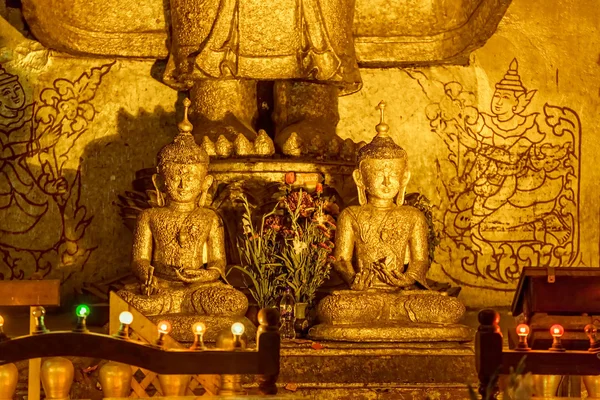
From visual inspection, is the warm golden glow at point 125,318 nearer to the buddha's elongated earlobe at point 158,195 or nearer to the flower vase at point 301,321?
the flower vase at point 301,321

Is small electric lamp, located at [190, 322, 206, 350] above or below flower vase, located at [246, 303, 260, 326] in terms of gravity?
above

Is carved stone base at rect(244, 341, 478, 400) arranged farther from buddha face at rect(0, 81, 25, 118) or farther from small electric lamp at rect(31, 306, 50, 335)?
buddha face at rect(0, 81, 25, 118)

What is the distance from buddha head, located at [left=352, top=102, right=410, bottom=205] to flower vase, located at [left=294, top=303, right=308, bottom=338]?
2.17 ft

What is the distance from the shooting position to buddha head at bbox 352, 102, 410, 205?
328 inches

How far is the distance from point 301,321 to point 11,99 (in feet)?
8.96

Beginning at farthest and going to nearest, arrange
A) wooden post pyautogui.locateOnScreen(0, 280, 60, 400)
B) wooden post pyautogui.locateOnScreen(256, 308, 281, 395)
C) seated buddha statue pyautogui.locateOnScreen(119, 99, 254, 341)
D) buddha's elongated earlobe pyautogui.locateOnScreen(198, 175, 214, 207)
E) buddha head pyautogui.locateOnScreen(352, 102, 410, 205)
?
buddha's elongated earlobe pyautogui.locateOnScreen(198, 175, 214, 207), buddha head pyautogui.locateOnScreen(352, 102, 410, 205), seated buddha statue pyautogui.locateOnScreen(119, 99, 254, 341), wooden post pyautogui.locateOnScreen(0, 280, 60, 400), wooden post pyautogui.locateOnScreen(256, 308, 281, 395)

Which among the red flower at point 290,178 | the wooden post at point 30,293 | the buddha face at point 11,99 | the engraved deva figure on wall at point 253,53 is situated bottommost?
the wooden post at point 30,293

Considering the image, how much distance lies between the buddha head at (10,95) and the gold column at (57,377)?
3738 millimetres

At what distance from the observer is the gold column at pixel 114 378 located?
6344 mm

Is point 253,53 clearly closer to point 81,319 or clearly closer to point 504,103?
point 504,103

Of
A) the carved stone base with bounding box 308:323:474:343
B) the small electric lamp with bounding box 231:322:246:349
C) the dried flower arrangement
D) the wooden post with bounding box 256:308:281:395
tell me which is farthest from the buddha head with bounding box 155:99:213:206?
the wooden post with bounding box 256:308:281:395

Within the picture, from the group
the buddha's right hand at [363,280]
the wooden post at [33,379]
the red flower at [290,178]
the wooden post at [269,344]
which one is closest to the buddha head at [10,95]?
the red flower at [290,178]

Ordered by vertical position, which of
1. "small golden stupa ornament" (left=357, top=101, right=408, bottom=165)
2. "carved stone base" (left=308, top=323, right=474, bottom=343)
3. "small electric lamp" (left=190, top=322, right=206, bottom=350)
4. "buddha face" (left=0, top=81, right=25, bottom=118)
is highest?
"buddha face" (left=0, top=81, right=25, bottom=118)

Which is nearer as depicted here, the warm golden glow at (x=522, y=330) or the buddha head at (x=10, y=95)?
the warm golden glow at (x=522, y=330)
